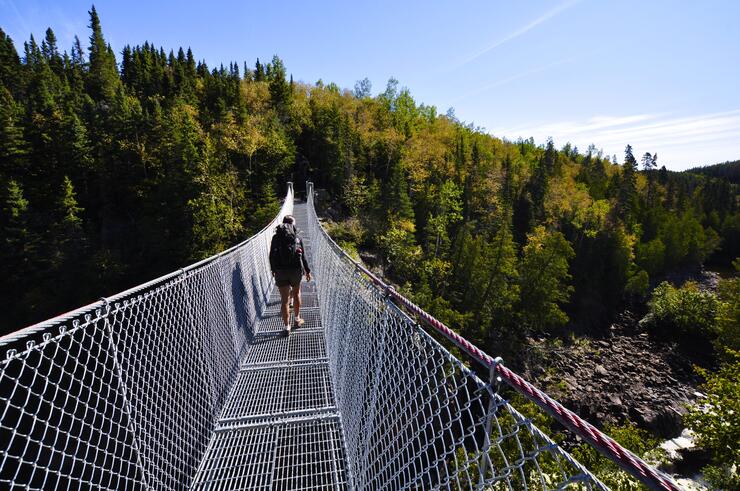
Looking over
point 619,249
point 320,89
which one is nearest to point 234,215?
point 320,89

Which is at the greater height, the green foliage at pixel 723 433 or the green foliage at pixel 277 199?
the green foliage at pixel 277 199

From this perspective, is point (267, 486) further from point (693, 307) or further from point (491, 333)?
point (693, 307)

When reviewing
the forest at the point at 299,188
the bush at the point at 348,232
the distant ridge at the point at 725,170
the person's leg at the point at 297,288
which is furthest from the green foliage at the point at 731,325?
the distant ridge at the point at 725,170

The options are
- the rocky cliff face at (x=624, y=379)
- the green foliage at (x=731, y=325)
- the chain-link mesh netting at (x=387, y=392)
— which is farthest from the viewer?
the green foliage at (x=731, y=325)

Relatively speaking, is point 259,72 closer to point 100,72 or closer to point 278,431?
point 100,72

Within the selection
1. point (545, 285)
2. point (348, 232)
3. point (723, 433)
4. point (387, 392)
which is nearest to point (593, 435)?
point (387, 392)

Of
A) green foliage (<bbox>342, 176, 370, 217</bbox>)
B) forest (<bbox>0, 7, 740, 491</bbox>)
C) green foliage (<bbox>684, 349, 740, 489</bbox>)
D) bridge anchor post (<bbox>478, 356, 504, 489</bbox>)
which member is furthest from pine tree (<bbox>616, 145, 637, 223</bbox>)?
bridge anchor post (<bbox>478, 356, 504, 489</bbox>)

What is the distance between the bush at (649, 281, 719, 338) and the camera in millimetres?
28359

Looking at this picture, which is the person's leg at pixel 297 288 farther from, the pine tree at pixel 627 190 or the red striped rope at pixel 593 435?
the pine tree at pixel 627 190

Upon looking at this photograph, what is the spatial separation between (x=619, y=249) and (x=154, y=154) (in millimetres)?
47277

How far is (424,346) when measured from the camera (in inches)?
58.9

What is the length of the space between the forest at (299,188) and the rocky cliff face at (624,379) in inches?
96.7

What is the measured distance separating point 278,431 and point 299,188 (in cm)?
3546

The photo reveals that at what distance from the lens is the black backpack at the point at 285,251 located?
4.13 meters
